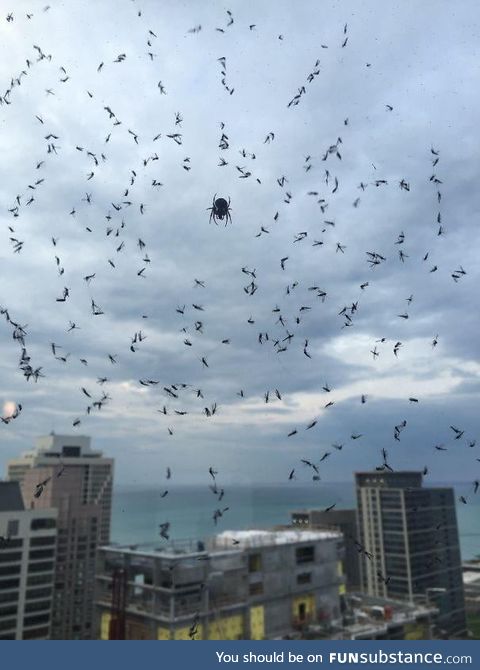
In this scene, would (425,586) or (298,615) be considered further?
(425,586)

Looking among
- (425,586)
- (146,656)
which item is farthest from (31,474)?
(146,656)

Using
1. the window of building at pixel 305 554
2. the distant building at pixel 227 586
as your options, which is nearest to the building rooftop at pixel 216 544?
the distant building at pixel 227 586

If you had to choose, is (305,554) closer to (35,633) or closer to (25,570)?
(25,570)

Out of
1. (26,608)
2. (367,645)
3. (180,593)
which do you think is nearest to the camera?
(367,645)

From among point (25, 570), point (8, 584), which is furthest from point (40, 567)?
point (8, 584)

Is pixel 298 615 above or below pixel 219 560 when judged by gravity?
below

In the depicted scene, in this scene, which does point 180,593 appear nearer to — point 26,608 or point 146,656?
point 146,656

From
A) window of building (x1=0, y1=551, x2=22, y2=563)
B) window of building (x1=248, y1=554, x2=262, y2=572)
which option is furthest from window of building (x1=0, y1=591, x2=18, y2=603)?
window of building (x1=248, y1=554, x2=262, y2=572)

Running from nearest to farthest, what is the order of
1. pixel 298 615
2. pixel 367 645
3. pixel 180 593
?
pixel 367 645 < pixel 180 593 < pixel 298 615
